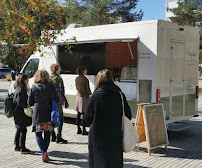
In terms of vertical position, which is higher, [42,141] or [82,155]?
[42,141]

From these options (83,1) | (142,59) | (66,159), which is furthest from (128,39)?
(83,1)

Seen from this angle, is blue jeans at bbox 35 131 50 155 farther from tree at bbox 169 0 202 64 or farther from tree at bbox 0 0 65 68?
tree at bbox 169 0 202 64

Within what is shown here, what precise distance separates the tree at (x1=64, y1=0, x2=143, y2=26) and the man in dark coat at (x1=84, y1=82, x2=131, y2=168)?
21268 mm

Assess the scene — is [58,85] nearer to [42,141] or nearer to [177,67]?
[42,141]

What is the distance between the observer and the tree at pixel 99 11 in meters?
24.9

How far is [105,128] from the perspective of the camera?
3.90m

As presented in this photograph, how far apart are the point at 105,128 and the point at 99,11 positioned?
71.3 ft

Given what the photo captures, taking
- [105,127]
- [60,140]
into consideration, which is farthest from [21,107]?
[105,127]

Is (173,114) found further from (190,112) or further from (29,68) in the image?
(29,68)

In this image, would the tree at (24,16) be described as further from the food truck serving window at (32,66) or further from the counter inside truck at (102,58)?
the food truck serving window at (32,66)

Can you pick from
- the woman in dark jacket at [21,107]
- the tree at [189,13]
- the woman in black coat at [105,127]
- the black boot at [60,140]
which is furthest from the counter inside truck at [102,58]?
the tree at [189,13]

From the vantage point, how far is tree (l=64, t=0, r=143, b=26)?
81.8 feet

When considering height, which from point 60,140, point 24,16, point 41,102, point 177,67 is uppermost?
point 24,16

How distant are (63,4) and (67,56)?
308 centimetres
